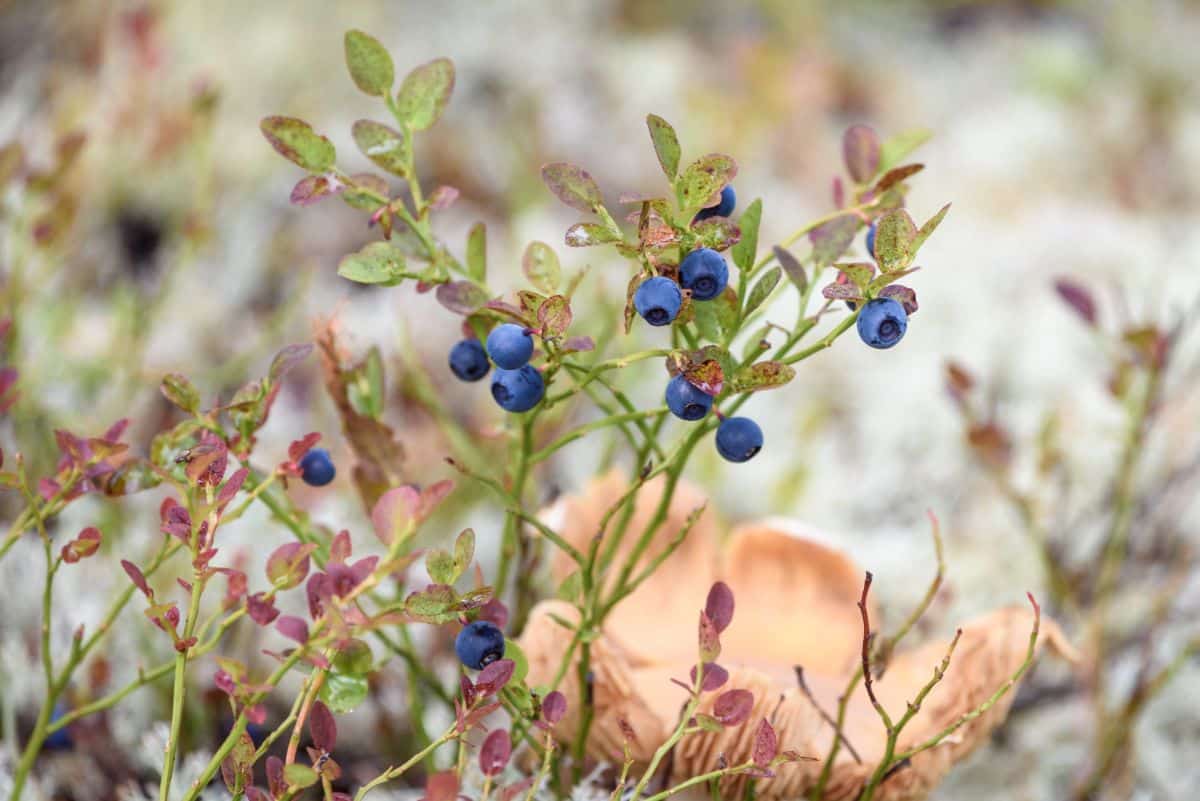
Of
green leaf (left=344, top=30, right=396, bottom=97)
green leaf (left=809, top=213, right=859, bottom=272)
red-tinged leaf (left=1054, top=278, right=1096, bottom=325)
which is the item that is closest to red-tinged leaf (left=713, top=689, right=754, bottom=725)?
green leaf (left=809, top=213, right=859, bottom=272)

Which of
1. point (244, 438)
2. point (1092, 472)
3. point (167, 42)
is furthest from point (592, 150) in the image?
point (244, 438)

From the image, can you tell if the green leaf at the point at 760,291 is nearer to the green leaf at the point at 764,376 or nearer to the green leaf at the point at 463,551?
the green leaf at the point at 764,376

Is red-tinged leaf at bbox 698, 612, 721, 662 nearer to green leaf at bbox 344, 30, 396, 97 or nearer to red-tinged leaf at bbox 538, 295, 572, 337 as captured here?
red-tinged leaf at bbox 538, 295, 572, 337

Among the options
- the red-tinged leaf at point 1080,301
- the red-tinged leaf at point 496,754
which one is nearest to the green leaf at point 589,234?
the red-tinged leaf at point 496,754

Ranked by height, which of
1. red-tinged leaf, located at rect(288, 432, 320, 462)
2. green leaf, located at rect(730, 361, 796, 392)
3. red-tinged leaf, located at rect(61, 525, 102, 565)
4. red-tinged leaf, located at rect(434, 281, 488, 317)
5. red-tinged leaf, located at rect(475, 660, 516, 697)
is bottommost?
red-tinged leaf, located at rect(475, 660, 516, 697)

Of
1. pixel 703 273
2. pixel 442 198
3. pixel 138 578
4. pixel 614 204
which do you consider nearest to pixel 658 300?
pixel 703 273

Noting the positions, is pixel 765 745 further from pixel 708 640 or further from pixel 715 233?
pixel 715 233
